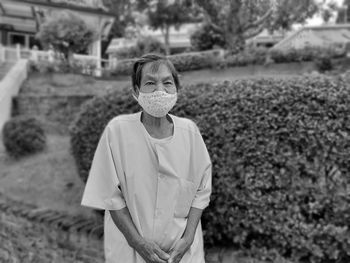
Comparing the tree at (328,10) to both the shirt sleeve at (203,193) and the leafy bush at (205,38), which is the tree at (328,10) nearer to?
the leafy bush at (205,38)

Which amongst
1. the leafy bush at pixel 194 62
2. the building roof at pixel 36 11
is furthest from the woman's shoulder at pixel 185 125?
the building roof at pixel 36 11

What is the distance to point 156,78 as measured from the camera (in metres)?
1.85

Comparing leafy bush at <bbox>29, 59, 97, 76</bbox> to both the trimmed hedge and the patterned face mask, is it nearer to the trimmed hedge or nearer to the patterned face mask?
the trimmed hedge

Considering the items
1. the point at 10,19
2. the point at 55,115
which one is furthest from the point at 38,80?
the point at 10,19

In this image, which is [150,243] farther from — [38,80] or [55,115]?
[38,80]

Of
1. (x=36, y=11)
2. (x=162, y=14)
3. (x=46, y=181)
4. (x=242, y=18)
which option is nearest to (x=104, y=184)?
(x=46, y=181)

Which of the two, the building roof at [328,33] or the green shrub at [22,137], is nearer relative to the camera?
the green shrub at [22,137]

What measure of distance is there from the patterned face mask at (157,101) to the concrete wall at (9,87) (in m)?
8.77

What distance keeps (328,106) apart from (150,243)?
180 cm

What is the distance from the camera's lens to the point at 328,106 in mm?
2863

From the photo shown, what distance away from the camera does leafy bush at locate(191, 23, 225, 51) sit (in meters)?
19.5

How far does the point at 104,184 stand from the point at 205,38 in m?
18.9

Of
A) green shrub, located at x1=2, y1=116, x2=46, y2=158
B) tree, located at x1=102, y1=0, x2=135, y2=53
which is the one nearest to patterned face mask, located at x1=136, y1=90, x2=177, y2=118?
green shrub, located at x1=2, y1=116, x2=46, y2=158

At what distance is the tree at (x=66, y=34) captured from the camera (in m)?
14.5
